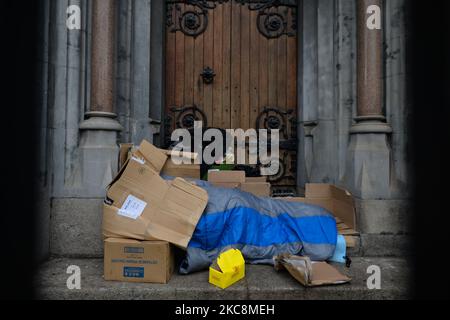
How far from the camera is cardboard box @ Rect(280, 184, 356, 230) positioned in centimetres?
309

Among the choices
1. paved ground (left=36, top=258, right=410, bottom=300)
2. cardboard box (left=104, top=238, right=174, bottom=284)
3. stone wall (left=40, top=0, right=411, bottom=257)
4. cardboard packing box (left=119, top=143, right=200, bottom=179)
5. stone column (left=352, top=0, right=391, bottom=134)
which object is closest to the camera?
paved ground (left=36, top=258, right=410, bottom=300)

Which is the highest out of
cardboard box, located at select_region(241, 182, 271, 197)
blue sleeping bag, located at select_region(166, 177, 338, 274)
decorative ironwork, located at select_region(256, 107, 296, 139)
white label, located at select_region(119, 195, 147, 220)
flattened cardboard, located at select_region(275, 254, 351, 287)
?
decorative ironwork, located at select_region(256, 107, 296, 139)

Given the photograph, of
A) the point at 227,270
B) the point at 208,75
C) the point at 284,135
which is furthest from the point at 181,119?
the point at 227,270

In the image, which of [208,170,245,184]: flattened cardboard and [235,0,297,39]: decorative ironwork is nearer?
[208,170,245,184]: flattened cardboard

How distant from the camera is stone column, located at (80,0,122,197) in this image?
3.05m

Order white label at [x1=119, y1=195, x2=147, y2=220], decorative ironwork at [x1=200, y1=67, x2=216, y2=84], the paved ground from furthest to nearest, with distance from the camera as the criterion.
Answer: decorative ironwork at [x1=200, y1=67, x2=216, y2=84], white label at [x1=119, y1=195, x2=147, y2=220], the paved ground

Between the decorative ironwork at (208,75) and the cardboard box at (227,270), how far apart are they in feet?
7.95

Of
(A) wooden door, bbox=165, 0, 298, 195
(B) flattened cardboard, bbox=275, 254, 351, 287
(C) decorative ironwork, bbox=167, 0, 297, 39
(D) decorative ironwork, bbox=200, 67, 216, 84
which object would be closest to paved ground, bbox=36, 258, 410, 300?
(B) flattened cardboard, bbox=275, 254, 351, 287

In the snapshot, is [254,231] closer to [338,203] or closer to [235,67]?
[338,203]

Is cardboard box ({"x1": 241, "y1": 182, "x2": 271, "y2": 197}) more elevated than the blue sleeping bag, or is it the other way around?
cardboard box ({"x1": 241, "y1": 182, "x2": 271, "y2": 197})

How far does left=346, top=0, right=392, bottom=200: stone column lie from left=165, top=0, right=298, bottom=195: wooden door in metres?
0.99

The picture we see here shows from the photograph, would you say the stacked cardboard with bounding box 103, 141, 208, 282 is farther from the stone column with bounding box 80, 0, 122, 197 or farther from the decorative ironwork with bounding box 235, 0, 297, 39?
the decorative ironwork with bounding box 235, 0, 297, 39

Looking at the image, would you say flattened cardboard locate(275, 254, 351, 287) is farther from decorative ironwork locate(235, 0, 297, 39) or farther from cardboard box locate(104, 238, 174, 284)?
decorative ironwork locate(235, 0, 297, 39)
